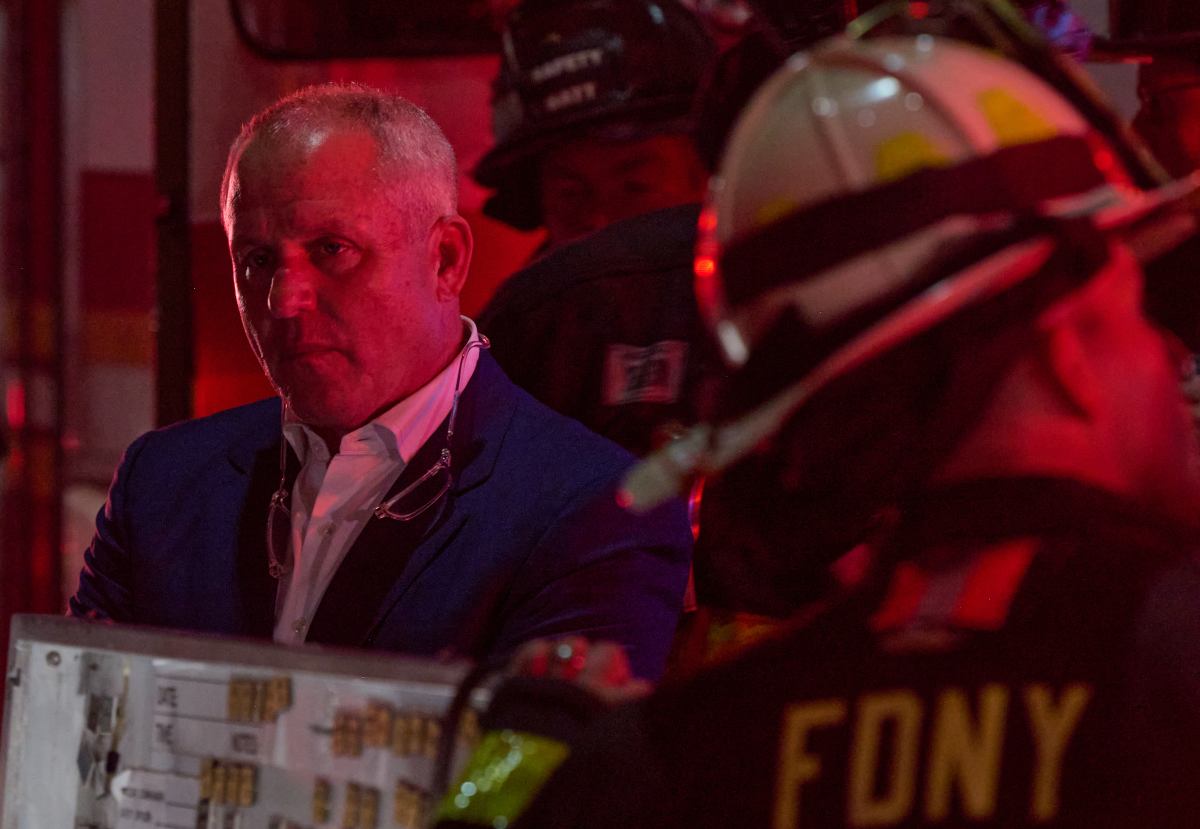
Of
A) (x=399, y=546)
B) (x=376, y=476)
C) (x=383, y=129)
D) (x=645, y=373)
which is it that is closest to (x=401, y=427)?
(x=376, y=476)

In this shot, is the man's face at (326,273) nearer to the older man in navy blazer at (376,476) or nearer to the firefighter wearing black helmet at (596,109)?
the older man in navy blazer at (376,476)

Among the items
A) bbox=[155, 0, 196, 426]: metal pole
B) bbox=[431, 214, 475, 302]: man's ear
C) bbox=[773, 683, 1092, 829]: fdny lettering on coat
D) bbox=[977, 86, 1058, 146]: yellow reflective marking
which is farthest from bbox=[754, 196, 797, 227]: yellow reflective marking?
bbox=[155, 0, 196, 426]: metal pole

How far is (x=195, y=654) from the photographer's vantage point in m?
1.66

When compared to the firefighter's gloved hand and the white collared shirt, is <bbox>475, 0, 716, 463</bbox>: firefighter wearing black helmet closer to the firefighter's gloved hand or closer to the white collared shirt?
the white collared shirt

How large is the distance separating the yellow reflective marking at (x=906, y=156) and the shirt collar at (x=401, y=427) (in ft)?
3.85

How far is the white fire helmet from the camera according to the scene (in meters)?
1.14

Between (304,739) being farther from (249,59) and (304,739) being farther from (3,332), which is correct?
(3,332)

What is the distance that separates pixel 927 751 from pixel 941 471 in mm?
197

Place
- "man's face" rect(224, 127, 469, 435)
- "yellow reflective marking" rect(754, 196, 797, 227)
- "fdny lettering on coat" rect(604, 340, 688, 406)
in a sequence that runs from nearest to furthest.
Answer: "yellow reflective marking" rect(754, 196, 797, 227), "man's face" rect(224, 127, 469, 435), "fdny lettering on coat" rect(604, 340, 688, 406)

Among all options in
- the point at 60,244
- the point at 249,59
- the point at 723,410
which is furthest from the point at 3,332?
the point at 723,410

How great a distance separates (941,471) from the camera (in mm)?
1159

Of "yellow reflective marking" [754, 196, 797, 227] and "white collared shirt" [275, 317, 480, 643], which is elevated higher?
"yellow reflective marking" [754, 196, 797, 227]

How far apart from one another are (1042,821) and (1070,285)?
37 cm

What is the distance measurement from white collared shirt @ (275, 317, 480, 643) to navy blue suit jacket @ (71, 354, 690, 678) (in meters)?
0.03
